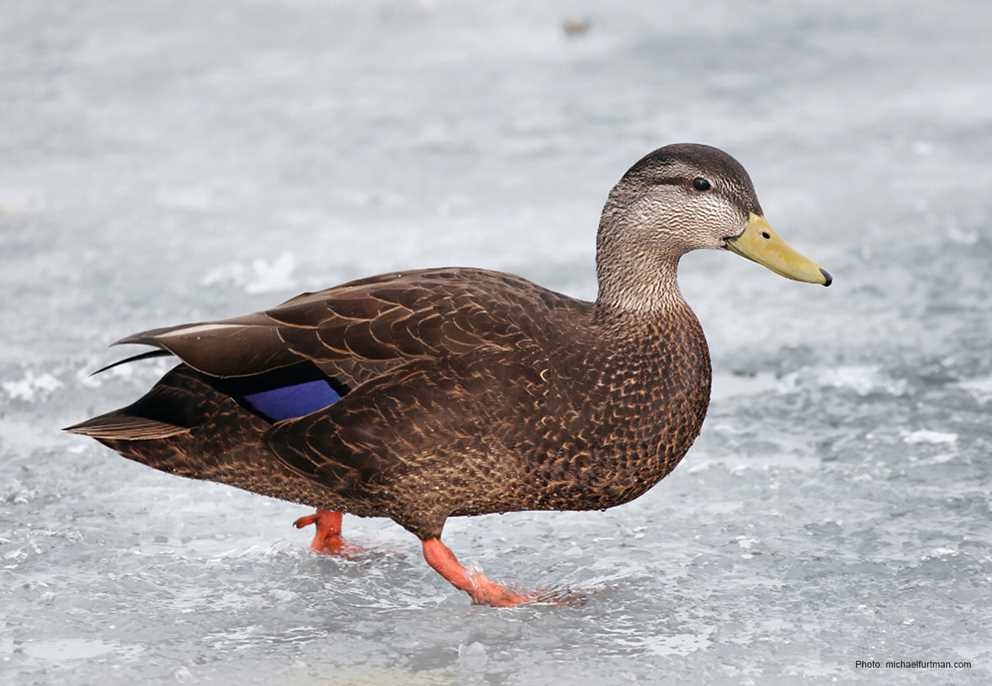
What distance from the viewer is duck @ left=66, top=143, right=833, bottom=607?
4.39m

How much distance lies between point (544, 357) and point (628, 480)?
15.4 inches

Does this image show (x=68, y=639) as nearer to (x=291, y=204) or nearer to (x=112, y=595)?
(x=112, y=595)

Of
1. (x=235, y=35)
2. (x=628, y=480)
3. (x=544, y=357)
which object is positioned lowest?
(x=628, y=480)

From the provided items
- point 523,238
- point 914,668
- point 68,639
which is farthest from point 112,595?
point 523,238

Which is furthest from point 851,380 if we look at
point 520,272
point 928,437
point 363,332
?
point 363,332

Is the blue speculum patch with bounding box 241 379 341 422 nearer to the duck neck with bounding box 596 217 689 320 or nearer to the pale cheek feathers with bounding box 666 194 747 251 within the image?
the duck neck with bounding box 596 217 689 320

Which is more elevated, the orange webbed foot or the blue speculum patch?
the blue speculum patch

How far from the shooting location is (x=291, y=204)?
302 inches

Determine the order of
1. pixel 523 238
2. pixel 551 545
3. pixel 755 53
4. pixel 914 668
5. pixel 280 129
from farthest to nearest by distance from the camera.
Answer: pixel 755 53 < pixel 280 129 < pixel 523 238 < pixel 551 545 < pixel 914 668

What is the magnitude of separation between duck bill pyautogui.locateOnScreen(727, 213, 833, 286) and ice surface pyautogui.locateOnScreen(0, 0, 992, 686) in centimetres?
75

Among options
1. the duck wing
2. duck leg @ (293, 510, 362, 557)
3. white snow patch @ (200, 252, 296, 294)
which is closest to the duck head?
the duck wing

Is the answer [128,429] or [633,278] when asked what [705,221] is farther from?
[128,429]

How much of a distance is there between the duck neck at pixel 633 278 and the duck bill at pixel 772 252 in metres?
0.20

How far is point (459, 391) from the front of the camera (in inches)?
172
